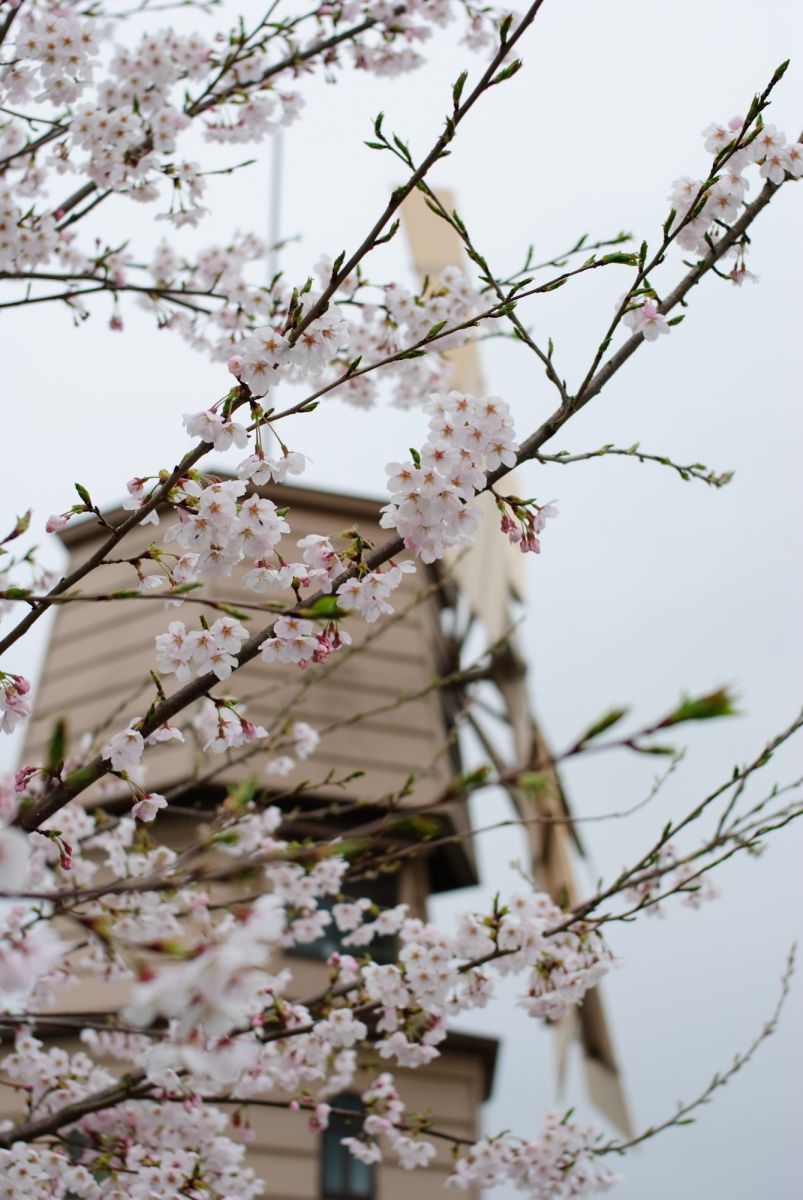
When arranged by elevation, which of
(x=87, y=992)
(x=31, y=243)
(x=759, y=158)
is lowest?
(x=87, y=992)

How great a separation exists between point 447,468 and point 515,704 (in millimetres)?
9139

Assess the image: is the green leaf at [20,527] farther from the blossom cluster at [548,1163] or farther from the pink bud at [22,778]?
the blossom cluster at [548,1163]

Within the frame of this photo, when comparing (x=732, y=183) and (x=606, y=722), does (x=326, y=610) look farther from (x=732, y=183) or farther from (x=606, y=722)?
(x=732, y=183)

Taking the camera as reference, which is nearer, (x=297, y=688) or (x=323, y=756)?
(x=323, y=756)

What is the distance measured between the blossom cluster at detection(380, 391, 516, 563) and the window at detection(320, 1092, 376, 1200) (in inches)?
189

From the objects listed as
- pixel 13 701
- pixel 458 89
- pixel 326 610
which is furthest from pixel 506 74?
pixel 13 701

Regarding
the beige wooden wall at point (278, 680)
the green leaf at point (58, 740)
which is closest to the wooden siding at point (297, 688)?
the beige wooden wall at point (278, 680)

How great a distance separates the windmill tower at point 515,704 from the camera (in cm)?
994

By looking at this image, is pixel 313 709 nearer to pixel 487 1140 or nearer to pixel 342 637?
pixel 487 1140

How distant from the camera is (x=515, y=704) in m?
11.3

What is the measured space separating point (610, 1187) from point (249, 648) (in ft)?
8.74

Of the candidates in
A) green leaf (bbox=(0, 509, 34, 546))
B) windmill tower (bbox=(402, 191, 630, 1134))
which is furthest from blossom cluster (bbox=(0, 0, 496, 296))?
windmill tower (bbox=(402, 191, 630, 1134))

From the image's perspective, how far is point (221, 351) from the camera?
4207mm

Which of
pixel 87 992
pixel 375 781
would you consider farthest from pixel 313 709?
pixel 87 992
